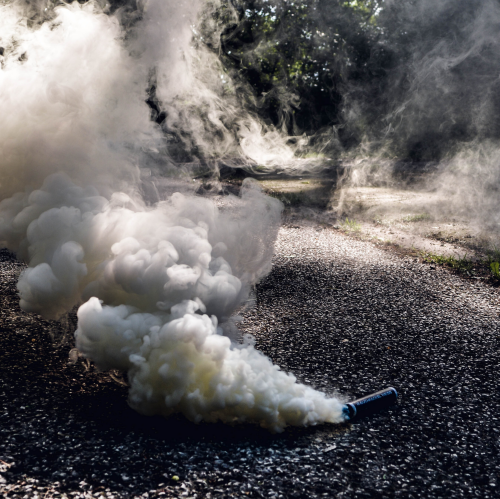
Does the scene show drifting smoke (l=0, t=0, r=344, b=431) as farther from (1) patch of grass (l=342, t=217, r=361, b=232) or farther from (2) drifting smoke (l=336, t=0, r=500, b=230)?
(2) drifting smoke (l=336, t=0, r=500, b=230)

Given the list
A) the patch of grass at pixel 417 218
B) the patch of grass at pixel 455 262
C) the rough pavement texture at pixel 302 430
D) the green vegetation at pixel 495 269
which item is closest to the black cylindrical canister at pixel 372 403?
the rough pavement texture at pixel 302 430

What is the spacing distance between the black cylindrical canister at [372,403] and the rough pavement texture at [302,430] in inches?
2.0

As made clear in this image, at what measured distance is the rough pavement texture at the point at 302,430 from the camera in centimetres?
197

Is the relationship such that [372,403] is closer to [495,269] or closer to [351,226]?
[495,269]

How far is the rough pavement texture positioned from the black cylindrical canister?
0.05 metres

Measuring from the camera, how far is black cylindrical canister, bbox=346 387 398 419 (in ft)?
8.10

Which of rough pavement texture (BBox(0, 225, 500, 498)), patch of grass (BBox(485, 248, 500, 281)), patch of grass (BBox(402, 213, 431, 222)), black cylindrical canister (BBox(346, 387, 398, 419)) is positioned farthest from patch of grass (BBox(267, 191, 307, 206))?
black cylindrical canister (BBox(346, 387, 398, 419))

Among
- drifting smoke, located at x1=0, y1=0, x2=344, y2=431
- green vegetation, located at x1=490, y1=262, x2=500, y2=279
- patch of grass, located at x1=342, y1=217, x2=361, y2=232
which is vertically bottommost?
patch of grass, located at x1=342, y1=217, x2=361, y2=232

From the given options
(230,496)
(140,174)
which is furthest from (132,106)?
(230,496)

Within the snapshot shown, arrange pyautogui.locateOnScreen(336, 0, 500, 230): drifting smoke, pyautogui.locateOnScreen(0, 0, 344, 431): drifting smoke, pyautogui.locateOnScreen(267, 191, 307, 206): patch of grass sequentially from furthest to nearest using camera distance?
pyautogui.locateOnScreen(267, 191, 307, 206): patch of grass → pyautogui.locateOnScreen(336, 0, 500, 230): drifting smoke → pyautogui.locateOnScreen(0, 0, 344, 431): drifting smoke

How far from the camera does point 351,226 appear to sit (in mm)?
7695

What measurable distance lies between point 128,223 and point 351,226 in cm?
550

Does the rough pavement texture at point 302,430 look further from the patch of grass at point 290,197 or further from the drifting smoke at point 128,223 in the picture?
the patch of grass at point 290,197

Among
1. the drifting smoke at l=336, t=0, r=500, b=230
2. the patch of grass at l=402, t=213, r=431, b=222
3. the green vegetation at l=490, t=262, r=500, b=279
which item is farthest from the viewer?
the drifting smoke at l=336, t=0, r=500, b=230
